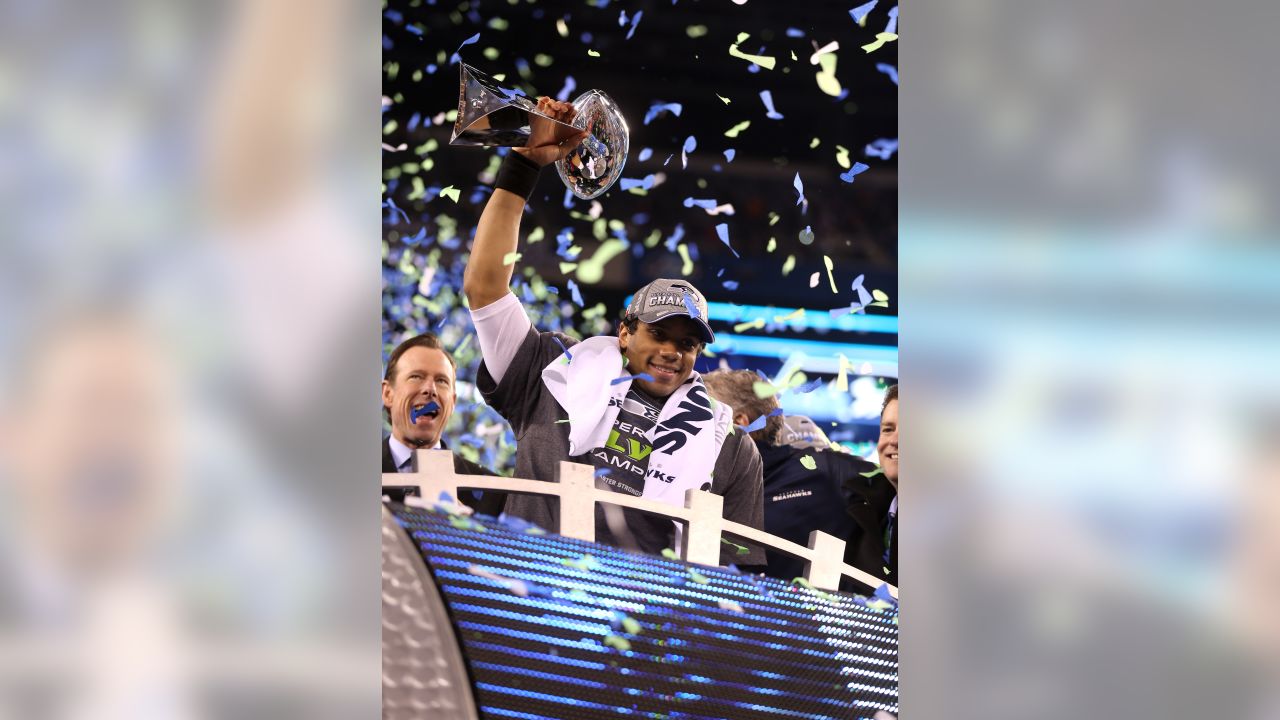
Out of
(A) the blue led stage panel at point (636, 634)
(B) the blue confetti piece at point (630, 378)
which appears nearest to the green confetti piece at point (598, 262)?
(B) the blue confetti piece at point (630, 378)

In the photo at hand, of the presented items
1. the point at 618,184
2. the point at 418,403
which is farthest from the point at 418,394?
the point at 618,184

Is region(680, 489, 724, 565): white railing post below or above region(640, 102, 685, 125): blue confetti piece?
below

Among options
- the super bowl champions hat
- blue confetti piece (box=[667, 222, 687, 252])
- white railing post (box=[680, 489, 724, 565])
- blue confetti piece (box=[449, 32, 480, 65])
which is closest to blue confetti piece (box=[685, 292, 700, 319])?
the super bowl champions hat

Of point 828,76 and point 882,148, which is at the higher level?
point 828,76

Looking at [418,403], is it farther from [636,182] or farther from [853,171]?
[853,171]

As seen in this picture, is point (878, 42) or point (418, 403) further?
point (878, 42)

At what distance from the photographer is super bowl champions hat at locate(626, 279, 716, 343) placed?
9.64 feet

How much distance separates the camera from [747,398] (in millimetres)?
2949

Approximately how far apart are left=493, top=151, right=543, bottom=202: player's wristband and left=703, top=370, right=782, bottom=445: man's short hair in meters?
0.59

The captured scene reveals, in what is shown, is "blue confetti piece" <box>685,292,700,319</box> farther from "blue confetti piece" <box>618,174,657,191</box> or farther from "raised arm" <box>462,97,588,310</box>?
"raised arm" <box>462,97,588,310</box>

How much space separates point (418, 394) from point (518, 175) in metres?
0.54
